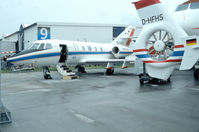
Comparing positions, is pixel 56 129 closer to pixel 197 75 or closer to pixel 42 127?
pixel 42 127

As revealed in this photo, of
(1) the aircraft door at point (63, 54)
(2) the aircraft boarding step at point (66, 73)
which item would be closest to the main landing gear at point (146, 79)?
(2) the aircraft boarding step at point (66, 73)

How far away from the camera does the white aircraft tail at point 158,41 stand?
685cm

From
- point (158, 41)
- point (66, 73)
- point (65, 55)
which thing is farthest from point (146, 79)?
point (65, 55)

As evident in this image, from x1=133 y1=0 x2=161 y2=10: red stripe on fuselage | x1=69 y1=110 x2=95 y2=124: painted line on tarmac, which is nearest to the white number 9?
x1=133 y1=0 x2=161 y2=10: red stripe on fuselage

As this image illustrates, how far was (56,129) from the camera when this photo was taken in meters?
3.97

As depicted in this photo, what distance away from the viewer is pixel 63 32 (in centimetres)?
3325

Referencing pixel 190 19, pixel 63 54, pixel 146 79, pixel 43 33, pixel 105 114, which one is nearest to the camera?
pixel 105 114

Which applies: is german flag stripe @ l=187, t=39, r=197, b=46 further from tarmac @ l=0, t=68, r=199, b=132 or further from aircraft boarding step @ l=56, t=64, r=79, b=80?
aircraft boarding step @ l=56, t=64, r=79, b=80

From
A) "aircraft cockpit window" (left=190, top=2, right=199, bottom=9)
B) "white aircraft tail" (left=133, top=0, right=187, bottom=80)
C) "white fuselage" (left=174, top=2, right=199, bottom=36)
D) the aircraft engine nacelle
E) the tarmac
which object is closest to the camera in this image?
the tarmac

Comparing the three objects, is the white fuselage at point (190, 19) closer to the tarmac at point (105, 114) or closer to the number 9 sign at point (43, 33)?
the tarmac at point (105, 114)

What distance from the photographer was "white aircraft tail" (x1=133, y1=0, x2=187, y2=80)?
22.5 feet

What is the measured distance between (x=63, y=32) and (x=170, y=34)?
91.4ft

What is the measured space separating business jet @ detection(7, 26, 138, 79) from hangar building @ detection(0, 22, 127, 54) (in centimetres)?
1499

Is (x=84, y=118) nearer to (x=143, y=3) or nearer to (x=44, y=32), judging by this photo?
(x=143, y=3)
